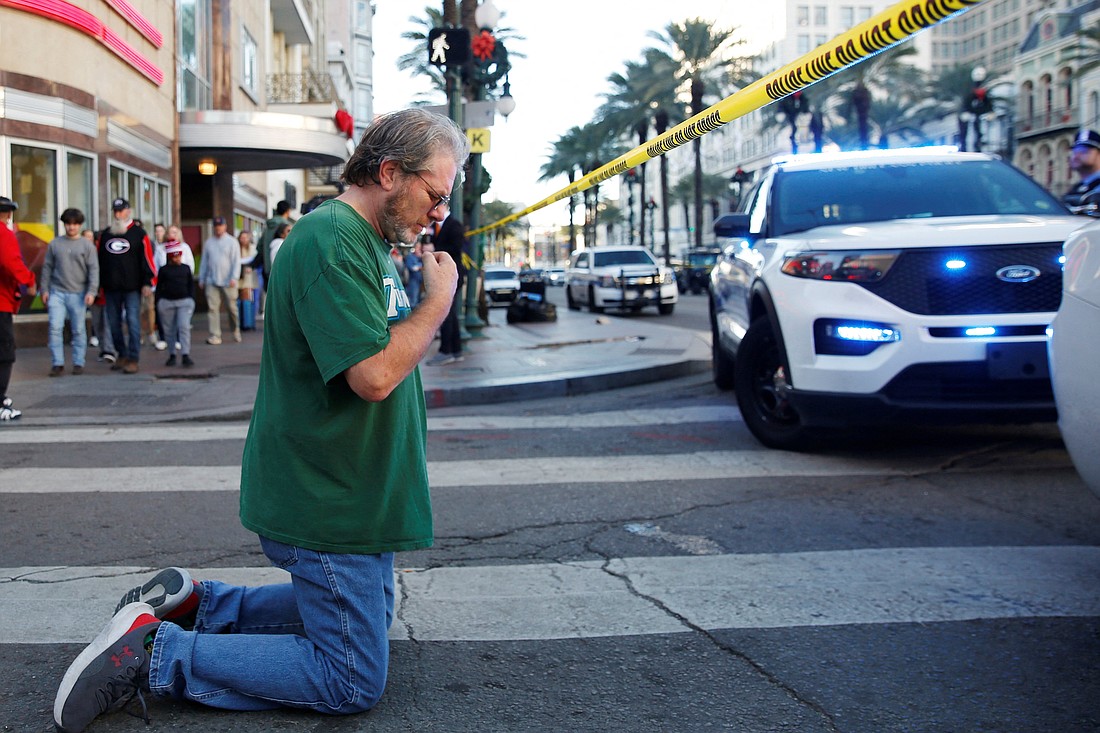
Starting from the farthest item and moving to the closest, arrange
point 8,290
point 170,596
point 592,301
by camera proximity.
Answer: point 592,301, point 8,290, point 170,596

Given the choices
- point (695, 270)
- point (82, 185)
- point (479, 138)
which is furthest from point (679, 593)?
point (695, 270)

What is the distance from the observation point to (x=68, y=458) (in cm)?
679

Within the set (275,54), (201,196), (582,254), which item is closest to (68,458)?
(201,196)

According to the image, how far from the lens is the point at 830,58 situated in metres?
3.09

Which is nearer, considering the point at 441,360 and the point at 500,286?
the point at 441,360

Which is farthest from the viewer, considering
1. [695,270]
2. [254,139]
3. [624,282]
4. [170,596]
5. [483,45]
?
[695,270]

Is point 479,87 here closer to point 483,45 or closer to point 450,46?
point 483,45

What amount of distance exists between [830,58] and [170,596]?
2329mm

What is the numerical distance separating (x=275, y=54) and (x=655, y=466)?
32.8m

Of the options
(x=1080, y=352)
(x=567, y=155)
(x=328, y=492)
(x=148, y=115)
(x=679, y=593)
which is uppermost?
(x=567, y=155)

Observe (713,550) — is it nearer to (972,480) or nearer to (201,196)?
(972,480)

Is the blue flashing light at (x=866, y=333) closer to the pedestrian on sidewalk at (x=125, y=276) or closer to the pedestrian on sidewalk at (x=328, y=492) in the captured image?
the pedestrian on sidewalk at (x=328, y=492)

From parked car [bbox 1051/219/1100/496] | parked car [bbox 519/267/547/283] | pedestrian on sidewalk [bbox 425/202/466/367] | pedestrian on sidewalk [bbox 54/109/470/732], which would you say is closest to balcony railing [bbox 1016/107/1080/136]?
parked car [bbox 519/267/547/283]

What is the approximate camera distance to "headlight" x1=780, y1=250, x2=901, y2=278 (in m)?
5.77
